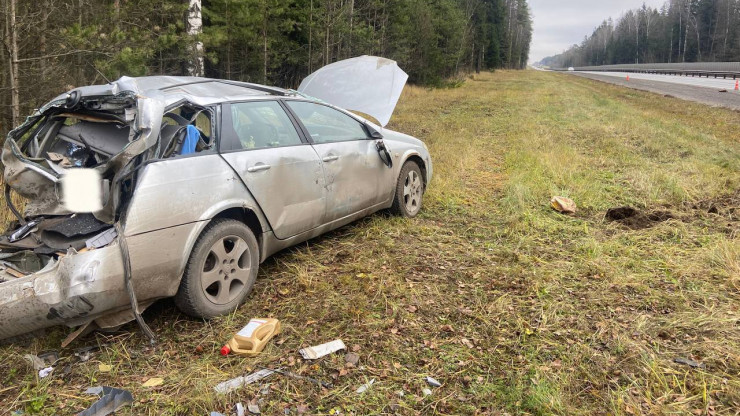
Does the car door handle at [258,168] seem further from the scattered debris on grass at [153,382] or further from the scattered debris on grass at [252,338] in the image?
the scattered debris on grass at [153,382]

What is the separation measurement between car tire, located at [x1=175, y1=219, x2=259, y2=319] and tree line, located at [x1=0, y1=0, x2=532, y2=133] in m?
2.72

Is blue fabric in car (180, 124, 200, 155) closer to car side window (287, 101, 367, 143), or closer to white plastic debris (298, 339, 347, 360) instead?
car side window (287, 101, 367, 143)

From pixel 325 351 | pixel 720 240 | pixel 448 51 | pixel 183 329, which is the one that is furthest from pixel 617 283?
pixel 448 51

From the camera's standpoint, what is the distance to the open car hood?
22.8 feet

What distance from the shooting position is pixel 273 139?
3816 millimetres

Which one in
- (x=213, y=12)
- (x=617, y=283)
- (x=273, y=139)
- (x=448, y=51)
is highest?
(x=448, y=51)

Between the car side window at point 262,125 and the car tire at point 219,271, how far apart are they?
2.29ft

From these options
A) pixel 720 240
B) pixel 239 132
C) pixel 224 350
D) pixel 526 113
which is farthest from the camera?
pixel 526 113

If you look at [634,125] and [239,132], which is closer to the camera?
[239,132]

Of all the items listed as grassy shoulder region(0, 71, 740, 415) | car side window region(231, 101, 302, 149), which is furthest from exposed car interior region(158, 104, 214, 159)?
grassy shoulder region(0, 71, 740, 415)

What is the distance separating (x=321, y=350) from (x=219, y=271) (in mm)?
918

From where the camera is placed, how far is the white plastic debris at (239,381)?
257cm

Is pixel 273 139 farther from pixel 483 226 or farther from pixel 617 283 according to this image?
pixel 617 283

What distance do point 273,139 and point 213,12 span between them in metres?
8.88
